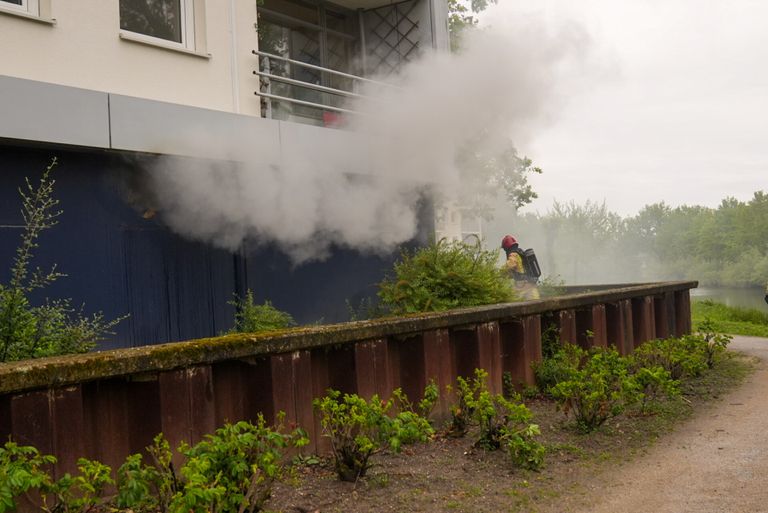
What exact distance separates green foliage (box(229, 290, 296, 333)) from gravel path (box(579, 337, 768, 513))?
4.21 m

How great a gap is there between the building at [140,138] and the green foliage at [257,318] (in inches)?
8.6

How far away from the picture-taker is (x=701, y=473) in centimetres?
505

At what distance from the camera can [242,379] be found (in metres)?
4.65

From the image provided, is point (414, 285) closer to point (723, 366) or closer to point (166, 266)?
point (166, 266)

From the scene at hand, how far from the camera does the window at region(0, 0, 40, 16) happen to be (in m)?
7.23

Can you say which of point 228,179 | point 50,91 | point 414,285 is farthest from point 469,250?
point 50,91

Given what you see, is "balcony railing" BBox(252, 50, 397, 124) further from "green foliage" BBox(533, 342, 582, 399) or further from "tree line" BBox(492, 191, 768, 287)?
"tree line" BBox(492, 191, 768, 287)

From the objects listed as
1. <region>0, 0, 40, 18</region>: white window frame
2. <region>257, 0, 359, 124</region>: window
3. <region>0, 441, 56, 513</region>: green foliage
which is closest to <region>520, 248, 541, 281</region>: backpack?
<region>257, 0, 359, 124</region>: window

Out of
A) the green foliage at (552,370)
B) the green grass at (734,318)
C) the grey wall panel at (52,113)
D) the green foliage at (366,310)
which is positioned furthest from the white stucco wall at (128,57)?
the green grass at (734,318)

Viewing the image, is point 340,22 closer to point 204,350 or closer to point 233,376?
point 233,376

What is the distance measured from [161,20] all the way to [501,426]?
600 centimetres

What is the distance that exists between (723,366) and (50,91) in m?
8.19

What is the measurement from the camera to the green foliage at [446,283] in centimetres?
829

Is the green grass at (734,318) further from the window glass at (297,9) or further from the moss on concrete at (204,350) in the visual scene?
the moss on concrete at (204,350)
